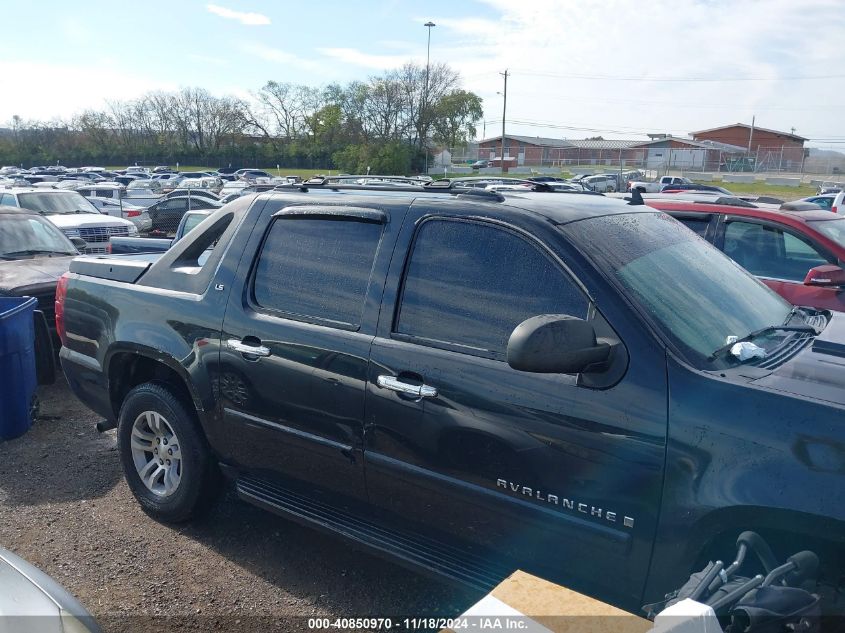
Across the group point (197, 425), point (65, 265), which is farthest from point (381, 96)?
point (197, 425)

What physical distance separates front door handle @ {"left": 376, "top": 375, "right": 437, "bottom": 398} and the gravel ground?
3.80ft

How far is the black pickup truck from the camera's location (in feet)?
7.64

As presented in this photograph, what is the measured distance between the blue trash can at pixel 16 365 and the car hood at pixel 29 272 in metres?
1.12

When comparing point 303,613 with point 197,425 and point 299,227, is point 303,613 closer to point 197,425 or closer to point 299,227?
point 197,425

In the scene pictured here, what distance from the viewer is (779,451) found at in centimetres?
221

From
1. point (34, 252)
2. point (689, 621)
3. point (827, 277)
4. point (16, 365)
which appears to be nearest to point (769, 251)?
point (827, 277)

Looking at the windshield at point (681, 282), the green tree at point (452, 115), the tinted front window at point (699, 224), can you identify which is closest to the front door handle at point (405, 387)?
the windshield at point (681, 282)

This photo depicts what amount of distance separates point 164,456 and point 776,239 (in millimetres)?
5183

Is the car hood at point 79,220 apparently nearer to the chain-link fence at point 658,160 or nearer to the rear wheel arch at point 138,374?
the rear wheel arch at point 138,374

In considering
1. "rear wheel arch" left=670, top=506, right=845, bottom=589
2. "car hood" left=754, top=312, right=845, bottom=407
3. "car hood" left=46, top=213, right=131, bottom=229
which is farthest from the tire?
"car hood" left=46, top=213, right=131, bottom=229

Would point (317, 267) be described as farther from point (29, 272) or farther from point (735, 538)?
point (29, 272)

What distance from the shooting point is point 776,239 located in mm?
6121

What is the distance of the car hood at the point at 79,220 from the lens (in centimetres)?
1287

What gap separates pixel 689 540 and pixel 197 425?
2.68 metres
